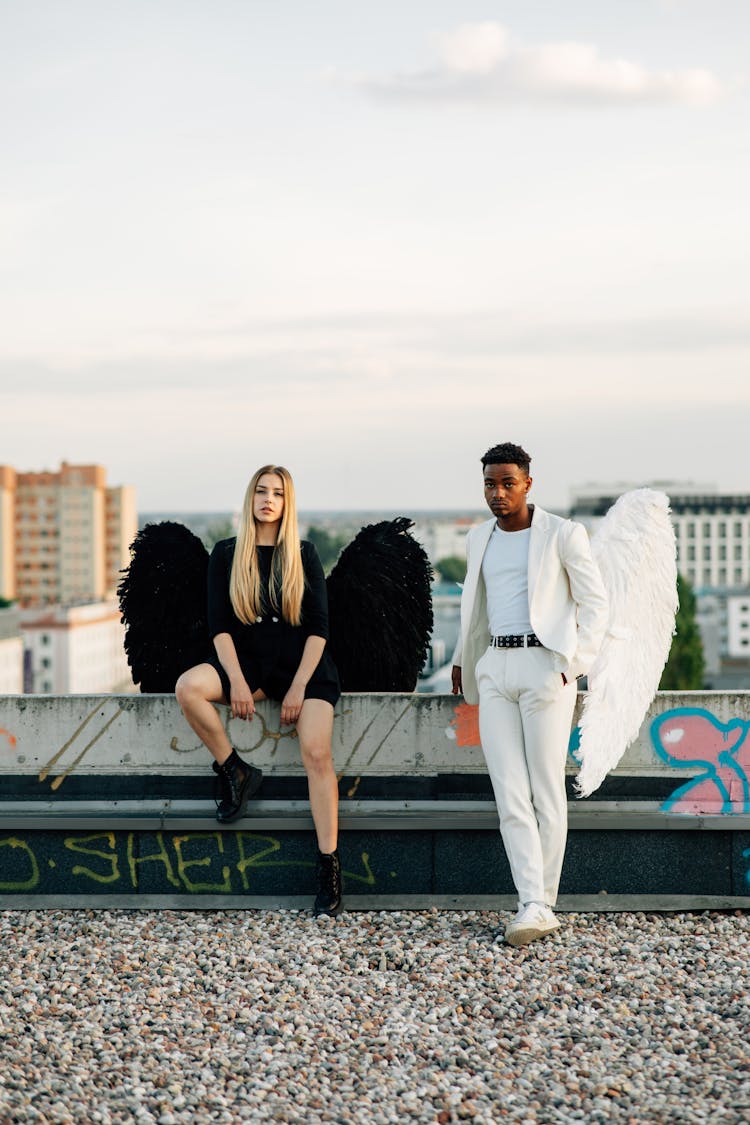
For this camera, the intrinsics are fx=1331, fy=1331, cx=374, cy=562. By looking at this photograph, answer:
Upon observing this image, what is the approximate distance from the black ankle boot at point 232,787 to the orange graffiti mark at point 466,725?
3.10ft

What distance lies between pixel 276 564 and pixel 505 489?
41.4 inches

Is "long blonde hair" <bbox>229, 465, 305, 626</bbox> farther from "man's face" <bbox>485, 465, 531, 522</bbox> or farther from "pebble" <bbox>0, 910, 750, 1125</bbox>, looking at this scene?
"pebble" <bbox>0, 910, 750, 1125</bbox>

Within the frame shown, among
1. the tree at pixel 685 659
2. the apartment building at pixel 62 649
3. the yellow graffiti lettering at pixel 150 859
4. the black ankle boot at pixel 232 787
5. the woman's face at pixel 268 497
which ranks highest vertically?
the woman's face at pixel 268 497

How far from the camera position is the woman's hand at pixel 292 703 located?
18.4 feet

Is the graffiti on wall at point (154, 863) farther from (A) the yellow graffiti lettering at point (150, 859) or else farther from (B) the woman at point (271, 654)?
(B) the woman at point (271, 654)

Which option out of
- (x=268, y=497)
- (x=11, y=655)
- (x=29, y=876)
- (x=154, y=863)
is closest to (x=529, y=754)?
(x=268, y=497)

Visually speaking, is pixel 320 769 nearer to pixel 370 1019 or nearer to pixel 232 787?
pixel 232 787

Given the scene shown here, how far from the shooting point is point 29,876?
231 inches

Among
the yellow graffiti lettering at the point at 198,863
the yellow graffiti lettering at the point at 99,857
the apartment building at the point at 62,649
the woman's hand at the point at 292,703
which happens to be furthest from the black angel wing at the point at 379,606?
the apartment building at the point at 62,649

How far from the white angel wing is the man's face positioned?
0.71 m

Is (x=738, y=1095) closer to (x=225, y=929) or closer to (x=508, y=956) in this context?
(x=508, y=956)

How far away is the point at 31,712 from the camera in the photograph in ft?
19.9

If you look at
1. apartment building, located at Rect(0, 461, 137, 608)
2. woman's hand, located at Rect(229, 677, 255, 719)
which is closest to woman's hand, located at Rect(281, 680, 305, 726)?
→ woman's hand, located at Rect(229, 677, 255, 719)

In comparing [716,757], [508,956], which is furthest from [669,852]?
[508,956]
